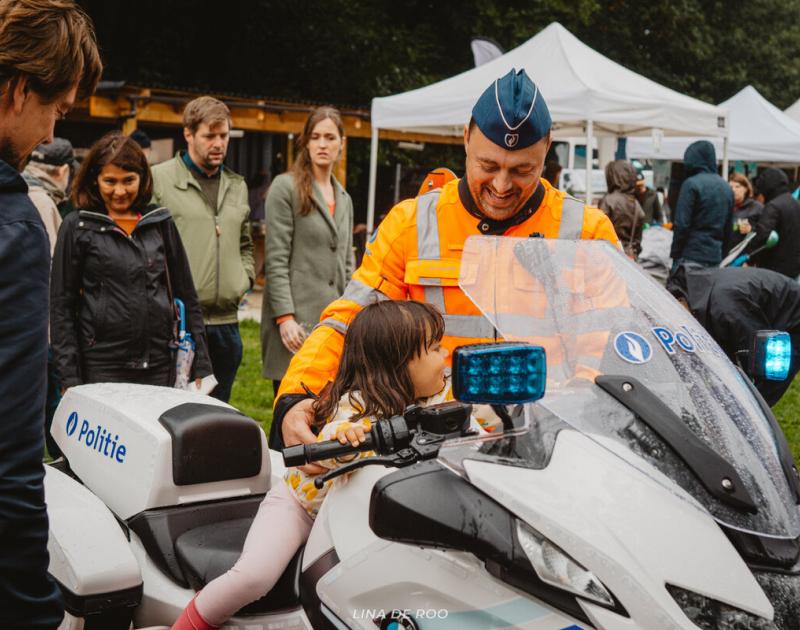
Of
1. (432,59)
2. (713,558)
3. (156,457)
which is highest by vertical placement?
(432,59)

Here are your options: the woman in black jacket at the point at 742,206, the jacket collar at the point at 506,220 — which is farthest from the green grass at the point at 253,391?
the woman in black jacket at the point at 742,206

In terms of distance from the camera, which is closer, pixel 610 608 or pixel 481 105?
pixel 610 608

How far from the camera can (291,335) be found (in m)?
4.99

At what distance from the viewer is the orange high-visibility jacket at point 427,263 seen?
8.11ft

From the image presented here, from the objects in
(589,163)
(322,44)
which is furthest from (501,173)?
(322,44)

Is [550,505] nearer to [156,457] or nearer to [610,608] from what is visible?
[610,608]

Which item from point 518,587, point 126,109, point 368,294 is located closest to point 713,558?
point 518,587

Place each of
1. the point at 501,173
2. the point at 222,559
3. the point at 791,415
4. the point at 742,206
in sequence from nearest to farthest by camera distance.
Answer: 1. the point at 222,559
2. the point at 501,173
3. the point at 791,415
4. the point at 742,206

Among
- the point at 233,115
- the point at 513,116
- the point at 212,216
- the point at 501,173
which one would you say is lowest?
the point at 212,216

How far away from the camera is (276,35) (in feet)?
66.5

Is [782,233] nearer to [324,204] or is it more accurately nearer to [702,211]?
[702,211]

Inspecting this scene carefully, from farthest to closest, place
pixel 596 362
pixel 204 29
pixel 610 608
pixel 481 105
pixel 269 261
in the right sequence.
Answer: pixel 204 29 → pixel 269 261 → pixel 481 105 → pixel 596 362 → pixel 610 608

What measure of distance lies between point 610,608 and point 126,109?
11.9 metres

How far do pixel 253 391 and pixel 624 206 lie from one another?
354 cm
